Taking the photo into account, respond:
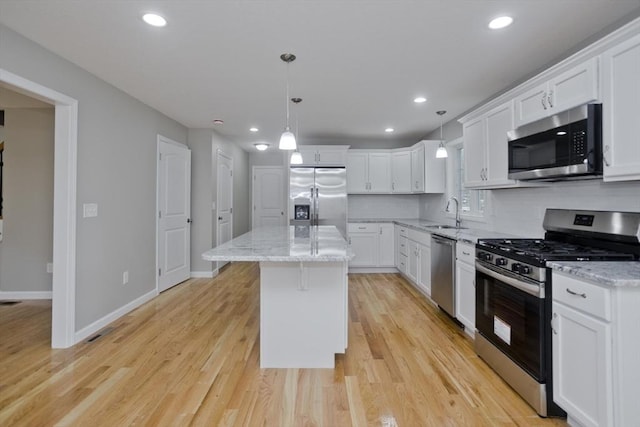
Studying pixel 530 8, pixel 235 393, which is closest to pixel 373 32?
pixel 530 8

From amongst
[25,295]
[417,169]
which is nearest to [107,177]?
[25,295]

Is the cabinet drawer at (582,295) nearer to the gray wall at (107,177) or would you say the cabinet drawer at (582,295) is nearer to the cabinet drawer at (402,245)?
the cabinet drawer at (402,245)

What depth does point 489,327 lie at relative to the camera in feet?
7.77

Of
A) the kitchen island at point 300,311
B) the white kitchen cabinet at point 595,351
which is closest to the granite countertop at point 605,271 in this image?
the white kitchen cabinet at point 595,351

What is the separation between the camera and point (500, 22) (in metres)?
2.16

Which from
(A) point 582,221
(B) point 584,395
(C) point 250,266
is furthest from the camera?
(C) point 250,266

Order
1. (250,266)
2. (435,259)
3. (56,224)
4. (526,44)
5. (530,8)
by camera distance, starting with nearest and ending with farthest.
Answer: (530,8)
(526,44)
(56,224)
(435,259)
(250,266)

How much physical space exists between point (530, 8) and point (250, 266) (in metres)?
5.47

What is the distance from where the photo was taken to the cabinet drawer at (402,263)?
4887 millimetres

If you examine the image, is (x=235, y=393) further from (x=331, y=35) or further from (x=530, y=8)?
(x=530, y=8)

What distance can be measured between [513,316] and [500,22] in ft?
6.40

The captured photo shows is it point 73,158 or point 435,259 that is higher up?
point 73,158

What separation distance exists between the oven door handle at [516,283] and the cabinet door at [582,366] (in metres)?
0.09

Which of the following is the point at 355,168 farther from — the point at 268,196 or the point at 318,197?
the point at 268,196
